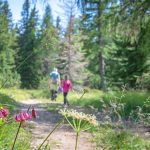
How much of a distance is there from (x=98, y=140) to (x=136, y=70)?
31053 millimetres

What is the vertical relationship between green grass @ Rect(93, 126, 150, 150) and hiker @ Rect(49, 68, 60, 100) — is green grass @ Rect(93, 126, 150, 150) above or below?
above

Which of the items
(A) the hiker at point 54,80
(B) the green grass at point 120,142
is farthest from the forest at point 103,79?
(A) the hiker at point 54,80

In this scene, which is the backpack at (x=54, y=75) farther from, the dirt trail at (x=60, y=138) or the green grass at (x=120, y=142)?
the green grass at (x=120, y=142)

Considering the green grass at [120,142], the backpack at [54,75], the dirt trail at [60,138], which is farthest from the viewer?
the backpack at [54,75]

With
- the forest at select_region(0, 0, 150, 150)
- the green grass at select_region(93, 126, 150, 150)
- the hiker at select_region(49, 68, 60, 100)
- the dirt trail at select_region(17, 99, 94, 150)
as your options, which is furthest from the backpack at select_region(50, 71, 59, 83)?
the green grass at select_region(93, 126, 150, 150)

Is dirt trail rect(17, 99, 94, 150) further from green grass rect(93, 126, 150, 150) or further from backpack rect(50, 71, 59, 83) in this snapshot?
backpack rect(50, 71, 59, 83)

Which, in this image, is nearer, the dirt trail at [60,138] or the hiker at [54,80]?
the dirt trail at [60,138]

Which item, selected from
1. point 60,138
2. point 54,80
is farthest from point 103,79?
point 60,138

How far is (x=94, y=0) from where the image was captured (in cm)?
1303

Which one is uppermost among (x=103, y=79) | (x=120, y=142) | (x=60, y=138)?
(x=120, y=142)

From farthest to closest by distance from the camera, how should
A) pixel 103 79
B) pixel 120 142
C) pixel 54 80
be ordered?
pixel 103 79
pixel 54 80
pixel 120 142

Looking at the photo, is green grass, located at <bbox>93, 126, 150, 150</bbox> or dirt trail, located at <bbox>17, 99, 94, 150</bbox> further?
dirt trail, located at <bbox>17, 99, 94, 150</bbox>

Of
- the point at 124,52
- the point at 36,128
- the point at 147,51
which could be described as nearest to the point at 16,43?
the point at 124,52

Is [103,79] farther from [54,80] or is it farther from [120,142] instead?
[120,142]
